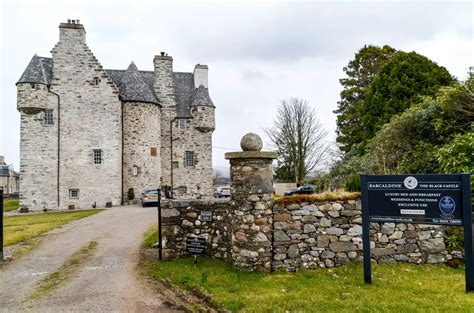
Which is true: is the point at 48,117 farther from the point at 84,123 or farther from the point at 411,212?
the point at 411,212

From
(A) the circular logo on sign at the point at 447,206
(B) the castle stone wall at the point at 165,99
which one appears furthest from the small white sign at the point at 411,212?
(B) the castle stone wall at the point at 165,99

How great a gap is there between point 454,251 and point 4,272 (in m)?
11.0

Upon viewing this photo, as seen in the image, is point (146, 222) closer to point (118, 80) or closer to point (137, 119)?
point (137, 119)

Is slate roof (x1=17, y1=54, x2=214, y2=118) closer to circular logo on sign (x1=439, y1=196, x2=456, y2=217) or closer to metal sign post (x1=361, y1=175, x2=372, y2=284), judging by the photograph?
metal sign post (x1=361, y1=175, x2=372, y2=284)

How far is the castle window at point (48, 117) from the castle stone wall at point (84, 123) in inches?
29.4

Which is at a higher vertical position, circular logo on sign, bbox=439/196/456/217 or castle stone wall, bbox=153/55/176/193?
castle stone wall, bbox=153/55/176/193

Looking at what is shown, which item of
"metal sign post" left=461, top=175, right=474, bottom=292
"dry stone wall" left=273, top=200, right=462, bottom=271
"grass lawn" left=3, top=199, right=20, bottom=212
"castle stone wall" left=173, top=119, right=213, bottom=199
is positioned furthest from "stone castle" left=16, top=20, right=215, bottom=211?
"metal sign post" left=461, top=175, right=474, bottom=292

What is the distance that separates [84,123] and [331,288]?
1017 inches

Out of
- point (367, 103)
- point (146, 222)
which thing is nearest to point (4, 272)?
point (146, 222)

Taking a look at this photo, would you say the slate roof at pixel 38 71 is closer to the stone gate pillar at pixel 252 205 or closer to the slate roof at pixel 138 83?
the slate roof at pixel 138 83

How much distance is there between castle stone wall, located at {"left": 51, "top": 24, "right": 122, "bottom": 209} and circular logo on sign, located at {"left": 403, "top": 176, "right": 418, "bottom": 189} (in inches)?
977

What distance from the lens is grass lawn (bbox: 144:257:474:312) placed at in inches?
208

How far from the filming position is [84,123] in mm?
26938

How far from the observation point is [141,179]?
94.4 ft
